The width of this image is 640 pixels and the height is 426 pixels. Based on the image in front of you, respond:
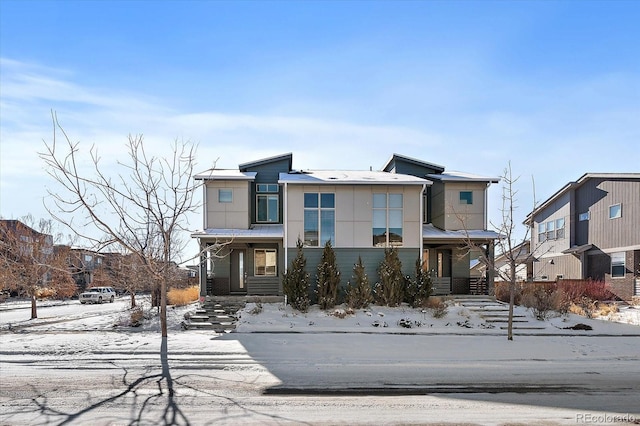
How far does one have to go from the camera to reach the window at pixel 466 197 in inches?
853

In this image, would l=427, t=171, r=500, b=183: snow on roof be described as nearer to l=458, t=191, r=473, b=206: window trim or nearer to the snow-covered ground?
l=458, t=191, r=473, b=206: window trim


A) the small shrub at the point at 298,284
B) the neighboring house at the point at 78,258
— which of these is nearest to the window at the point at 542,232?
the small shrub at the point at 298,284

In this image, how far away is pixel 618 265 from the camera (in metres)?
→ 25.1

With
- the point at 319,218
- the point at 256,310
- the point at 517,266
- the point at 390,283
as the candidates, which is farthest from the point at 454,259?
the point at 256,310

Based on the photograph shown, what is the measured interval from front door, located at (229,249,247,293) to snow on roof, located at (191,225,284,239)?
64.3 inches

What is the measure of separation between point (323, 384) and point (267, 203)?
49.2 ft

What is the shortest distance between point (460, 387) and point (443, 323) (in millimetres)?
8433

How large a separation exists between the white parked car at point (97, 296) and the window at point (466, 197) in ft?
96.7

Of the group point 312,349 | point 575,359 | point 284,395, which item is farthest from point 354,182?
point 284,395

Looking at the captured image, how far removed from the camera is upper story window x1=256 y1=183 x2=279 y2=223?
21906 millimetres

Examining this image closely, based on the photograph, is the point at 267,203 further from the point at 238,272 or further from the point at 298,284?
the point at 298,284

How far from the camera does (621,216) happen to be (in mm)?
24906

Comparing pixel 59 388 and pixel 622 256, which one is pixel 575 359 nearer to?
pixel 59 388

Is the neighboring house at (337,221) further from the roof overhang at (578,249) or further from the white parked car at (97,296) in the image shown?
the white parked car at (97,296)
